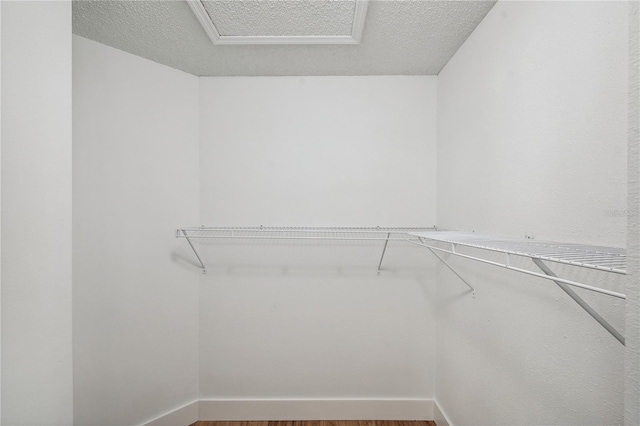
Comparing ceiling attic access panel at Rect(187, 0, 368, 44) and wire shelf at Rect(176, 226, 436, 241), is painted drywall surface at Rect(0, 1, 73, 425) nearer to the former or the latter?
ceiling attic access panel at Rect(187, 0, 368, 44)

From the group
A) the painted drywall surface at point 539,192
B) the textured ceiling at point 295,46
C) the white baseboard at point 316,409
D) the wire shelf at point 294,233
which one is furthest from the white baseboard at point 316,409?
the textured ceiling at point 295,46

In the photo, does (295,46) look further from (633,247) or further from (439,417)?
(439,417)

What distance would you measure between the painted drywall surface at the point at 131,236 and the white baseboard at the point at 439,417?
1.57 meters

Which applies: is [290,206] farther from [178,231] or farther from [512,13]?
[512,13]

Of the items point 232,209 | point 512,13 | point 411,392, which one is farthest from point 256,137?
point 411,392

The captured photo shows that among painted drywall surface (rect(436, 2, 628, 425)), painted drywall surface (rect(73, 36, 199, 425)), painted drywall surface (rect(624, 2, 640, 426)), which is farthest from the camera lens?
painted drywall surface (rect(73, 36, 199, 425))

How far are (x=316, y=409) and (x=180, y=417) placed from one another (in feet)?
2.84

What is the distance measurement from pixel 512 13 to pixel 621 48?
56 centimetres

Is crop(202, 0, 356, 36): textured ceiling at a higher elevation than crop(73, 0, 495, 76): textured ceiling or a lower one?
higher

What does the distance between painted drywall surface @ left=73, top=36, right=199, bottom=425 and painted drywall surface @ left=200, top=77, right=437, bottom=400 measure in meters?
0.13

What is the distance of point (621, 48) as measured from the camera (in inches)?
26.8

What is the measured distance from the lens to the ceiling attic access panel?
1.21 meters

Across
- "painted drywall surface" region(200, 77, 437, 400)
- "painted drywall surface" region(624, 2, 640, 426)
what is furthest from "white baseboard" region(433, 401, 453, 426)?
"painted drywall surface" region(624, 2, 640, 426)

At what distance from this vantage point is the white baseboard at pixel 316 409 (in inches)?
69.4
